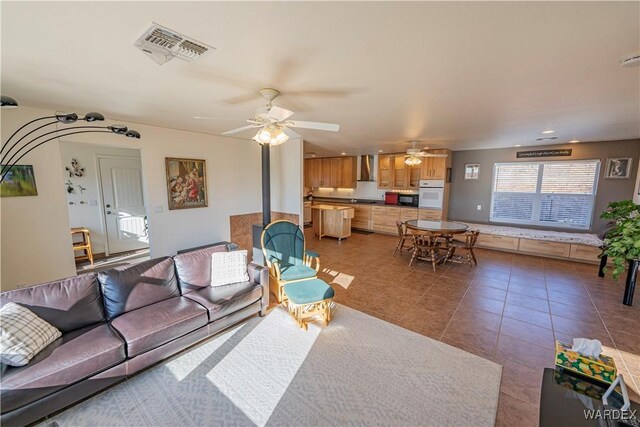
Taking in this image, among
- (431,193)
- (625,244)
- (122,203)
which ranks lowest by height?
(625,244)

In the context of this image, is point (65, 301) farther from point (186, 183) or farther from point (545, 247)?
point (545, 247)

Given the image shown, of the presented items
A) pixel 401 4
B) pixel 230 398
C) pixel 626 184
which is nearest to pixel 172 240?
pixel 230 398

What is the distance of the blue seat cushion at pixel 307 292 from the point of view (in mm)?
2670

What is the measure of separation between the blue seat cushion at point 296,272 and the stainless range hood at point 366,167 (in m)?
5.37

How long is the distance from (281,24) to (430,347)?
2939 millimetres

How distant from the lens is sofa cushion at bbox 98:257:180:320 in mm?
2379

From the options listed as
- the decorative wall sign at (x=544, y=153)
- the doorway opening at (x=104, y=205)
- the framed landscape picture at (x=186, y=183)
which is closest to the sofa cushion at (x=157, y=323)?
the framed landscape picture at (x=186, y=183)

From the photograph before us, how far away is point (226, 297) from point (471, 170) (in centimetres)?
679

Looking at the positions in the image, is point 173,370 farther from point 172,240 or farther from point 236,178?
point 236,178

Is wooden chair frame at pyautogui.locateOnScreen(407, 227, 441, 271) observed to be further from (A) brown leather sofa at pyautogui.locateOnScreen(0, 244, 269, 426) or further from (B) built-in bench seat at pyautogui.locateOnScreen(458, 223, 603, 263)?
(A) brown leather sofa at pyautogui.locateOnScreen(0, 244, 269, 426)

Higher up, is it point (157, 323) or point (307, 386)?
point (157, 323)

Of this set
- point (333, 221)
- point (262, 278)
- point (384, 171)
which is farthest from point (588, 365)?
point (384, 171)

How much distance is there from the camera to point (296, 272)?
10.5 ft

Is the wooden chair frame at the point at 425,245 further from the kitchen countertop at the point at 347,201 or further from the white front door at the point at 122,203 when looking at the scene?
the white front door at the point at 122,203
